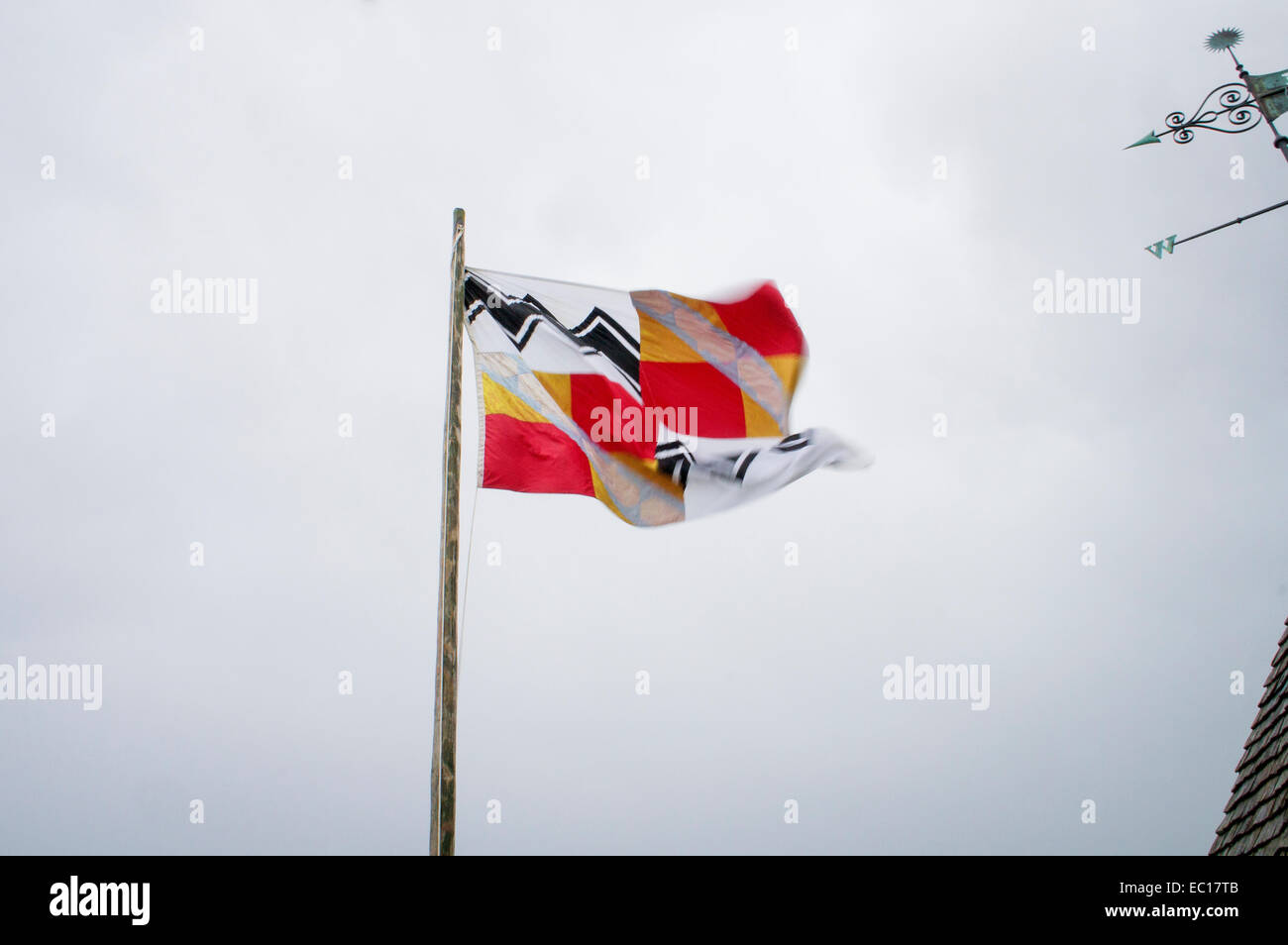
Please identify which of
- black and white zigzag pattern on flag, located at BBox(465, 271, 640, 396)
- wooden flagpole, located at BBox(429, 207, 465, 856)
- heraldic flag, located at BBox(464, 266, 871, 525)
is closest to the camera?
wooden flagpole, located at BBox(429, 207, 465, 856)

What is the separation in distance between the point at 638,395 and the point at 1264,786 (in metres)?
5.83

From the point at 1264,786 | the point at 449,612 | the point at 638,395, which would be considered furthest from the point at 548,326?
the point at 1264,786

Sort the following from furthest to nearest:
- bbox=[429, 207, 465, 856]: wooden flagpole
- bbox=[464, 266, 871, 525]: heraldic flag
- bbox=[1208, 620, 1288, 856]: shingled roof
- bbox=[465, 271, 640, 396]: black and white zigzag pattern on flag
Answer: bbox=[465, 271, 640, 396]: black and white zigzag pattern on flag
bbox=[464, 266, 871, 525]: heraldic flag
bbox=[1208, 620, 1288, 856]: shingled roof
bbox=[429, 207, 465, 856]: wooden flagpole

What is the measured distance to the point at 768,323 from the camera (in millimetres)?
8578

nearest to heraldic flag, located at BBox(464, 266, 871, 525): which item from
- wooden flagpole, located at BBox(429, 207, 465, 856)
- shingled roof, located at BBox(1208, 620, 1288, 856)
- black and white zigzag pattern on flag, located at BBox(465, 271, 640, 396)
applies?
black and white zigzag pattern on flag, located at BBox(465, 271, 640, 396)

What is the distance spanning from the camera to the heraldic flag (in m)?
7.45

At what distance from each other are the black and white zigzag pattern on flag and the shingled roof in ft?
18.5

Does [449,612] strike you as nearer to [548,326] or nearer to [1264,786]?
[548,326]

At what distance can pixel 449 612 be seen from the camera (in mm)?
6340

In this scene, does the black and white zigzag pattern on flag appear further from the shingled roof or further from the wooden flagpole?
the shingled roof

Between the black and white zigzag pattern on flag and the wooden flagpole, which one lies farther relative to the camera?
the black and white zigzag pattern on flag

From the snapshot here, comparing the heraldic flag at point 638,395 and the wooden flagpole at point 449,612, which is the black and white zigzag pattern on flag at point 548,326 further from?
the wooden flagpole at point 449,612

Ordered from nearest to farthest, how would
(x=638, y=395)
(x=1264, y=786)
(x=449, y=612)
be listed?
1. (x=449, y=612)
2. (x=1264, y=786)
3. (x=638, y=395)

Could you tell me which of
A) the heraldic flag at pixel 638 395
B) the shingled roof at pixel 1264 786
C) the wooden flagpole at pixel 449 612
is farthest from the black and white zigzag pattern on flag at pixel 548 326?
the shingled roof at pixel 1264 786
